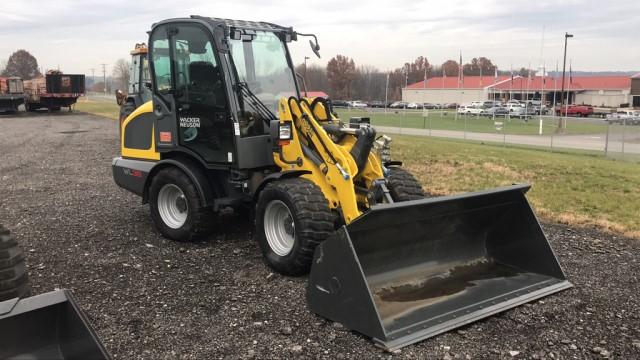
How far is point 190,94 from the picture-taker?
6.17 metres

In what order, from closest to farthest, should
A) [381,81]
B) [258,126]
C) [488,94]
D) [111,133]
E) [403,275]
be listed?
[403,275] → [258,126] → [111,133] → [488,94] → [381,81]

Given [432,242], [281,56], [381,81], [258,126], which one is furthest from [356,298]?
[381,81]

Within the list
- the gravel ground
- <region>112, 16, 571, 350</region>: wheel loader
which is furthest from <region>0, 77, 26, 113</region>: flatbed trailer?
<region>112, 16, 571, 350</region>: wheel loader

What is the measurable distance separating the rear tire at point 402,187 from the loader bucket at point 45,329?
3539 mm

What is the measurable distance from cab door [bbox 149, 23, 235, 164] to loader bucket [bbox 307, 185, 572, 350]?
209cm

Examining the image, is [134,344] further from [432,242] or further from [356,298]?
[432,242]

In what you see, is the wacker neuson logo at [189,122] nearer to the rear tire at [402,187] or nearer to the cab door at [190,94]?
the cab door at [190,94]

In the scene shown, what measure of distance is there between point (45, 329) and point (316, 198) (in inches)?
99.2

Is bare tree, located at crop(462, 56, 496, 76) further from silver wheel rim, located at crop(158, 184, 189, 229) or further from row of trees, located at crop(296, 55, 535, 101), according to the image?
silver wheel rim, located at crop(158, 184, 189, 229)

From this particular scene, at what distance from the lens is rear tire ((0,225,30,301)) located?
381 cm

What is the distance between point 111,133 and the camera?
22.9 m

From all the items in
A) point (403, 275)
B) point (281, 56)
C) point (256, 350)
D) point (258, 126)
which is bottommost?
point (256, 350)

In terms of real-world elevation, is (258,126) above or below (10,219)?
above

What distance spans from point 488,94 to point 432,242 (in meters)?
94.6
